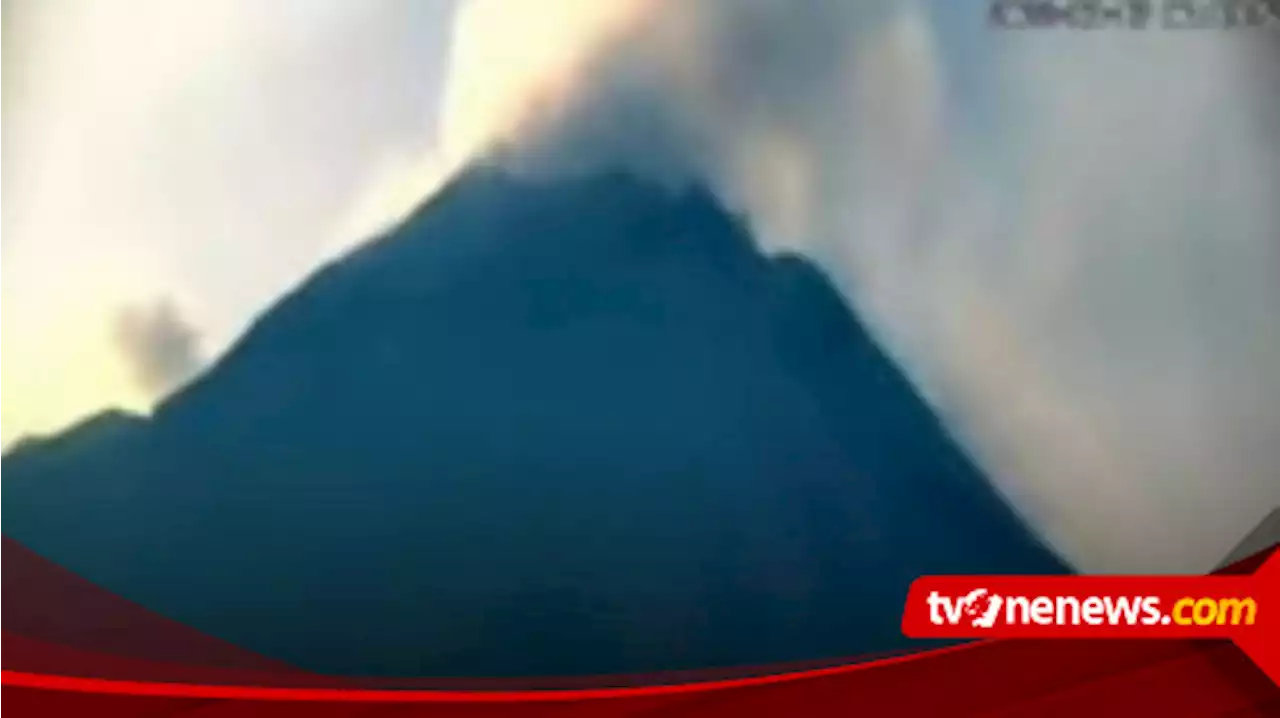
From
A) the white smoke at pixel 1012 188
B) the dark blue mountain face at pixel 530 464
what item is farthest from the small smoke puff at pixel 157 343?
the white smoke at pixel 1012 188

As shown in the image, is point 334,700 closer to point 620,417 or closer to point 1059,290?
point 620,417

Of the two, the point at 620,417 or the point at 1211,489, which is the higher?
the point at 620,417


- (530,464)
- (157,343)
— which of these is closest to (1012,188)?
(530,464)

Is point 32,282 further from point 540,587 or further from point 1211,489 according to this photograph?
point 1211,489

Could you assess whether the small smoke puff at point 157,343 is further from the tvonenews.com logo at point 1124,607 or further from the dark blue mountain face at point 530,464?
the tvonenews.com logo at point 1124,607

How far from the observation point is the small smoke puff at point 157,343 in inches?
32.1

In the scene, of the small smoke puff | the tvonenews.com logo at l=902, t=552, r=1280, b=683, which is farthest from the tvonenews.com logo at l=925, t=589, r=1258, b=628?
the small smoke puff

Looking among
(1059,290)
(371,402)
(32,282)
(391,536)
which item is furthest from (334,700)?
(1059,290)

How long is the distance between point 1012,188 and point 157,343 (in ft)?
2.47

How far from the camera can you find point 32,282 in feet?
2.67

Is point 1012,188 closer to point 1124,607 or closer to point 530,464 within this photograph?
point 1124,607

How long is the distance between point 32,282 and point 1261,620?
3.58 ft

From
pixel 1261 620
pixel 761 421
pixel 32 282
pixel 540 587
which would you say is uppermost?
pixel 32 282

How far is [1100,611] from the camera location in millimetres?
814
